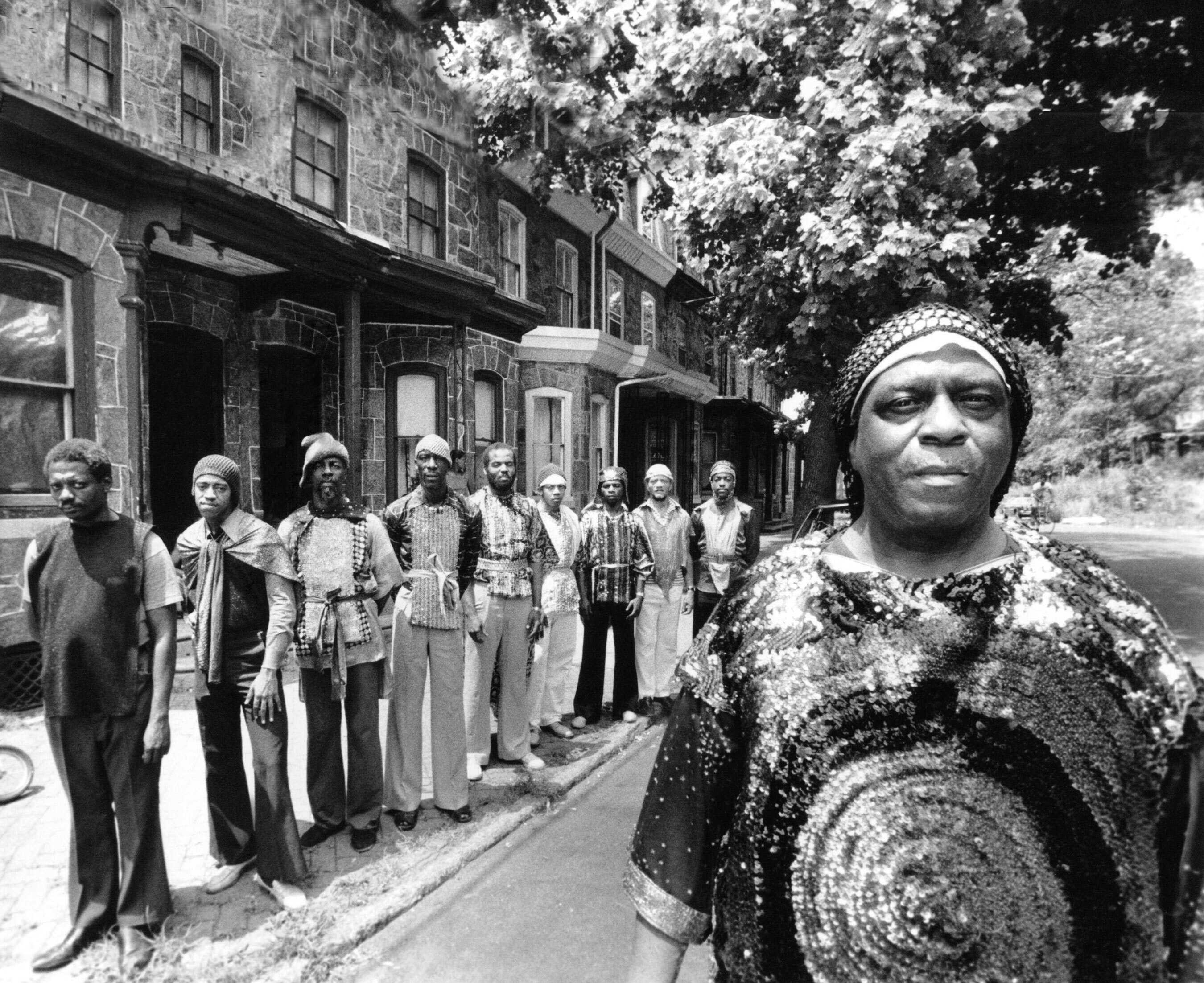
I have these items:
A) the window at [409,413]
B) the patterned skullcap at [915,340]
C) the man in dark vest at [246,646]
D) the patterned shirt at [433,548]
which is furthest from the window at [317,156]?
the patterned skullcap at [915,340]

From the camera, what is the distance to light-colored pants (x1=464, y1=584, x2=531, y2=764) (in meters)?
5.16

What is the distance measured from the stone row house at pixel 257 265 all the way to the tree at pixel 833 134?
1.87 m

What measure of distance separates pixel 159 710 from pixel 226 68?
7.85m

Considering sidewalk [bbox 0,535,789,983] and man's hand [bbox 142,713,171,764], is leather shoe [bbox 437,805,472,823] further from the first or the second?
man's hand [bbox 142,713,171,764]

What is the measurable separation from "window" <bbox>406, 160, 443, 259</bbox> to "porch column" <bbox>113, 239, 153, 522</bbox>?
491cm

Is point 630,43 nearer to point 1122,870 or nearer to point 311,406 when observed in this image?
point 311,406

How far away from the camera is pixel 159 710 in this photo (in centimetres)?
325

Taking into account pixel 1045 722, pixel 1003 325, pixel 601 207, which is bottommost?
pixel 1045 722

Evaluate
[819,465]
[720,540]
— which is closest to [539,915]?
[720,540]

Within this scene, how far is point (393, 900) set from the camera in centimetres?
371

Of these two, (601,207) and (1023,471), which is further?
(1023,471)

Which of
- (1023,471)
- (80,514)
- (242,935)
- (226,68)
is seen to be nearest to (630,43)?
(226,68)

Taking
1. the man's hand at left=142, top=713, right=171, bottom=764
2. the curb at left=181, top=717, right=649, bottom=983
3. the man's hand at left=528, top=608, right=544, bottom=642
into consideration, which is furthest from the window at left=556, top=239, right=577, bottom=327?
the man's hand at left=142, top=713, right=171, bottom=764

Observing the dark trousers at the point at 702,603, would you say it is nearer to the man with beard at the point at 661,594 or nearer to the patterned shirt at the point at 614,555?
the man with beard at the point at 661,594
